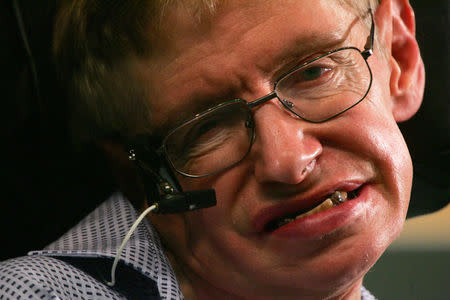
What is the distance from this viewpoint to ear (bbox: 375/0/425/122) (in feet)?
4.40

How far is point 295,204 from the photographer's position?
1099 millimetres

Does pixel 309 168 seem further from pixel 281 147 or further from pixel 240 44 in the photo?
pixel 240 44

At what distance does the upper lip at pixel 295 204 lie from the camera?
42.9 inches

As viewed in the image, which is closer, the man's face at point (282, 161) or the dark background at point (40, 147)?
the man's face at point (282, 161)

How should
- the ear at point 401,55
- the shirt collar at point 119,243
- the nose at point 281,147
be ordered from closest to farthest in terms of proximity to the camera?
the nose at point 281,147 → the shirt collar at point 119,243 → the ear at point 401,55

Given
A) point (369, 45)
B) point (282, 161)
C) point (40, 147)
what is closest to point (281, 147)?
point (282, 161)

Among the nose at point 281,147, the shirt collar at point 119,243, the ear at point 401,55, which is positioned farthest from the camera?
the ear at point 401,55

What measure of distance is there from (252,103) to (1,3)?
697mm

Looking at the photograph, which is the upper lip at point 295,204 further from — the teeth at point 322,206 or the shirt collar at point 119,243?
the shirt collar at point 119,243

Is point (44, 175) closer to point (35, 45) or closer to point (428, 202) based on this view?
point (35, 45)

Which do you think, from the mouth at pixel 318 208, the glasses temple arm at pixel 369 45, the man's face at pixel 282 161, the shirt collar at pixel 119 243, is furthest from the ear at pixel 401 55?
the shirt collar at pixel 119 243

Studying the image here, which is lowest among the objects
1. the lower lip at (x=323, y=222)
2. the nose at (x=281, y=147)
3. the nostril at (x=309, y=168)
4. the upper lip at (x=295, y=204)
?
the lower lip at (x=323, y=222)

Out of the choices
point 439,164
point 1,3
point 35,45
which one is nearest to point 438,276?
point 439,164

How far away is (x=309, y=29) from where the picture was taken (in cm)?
113
